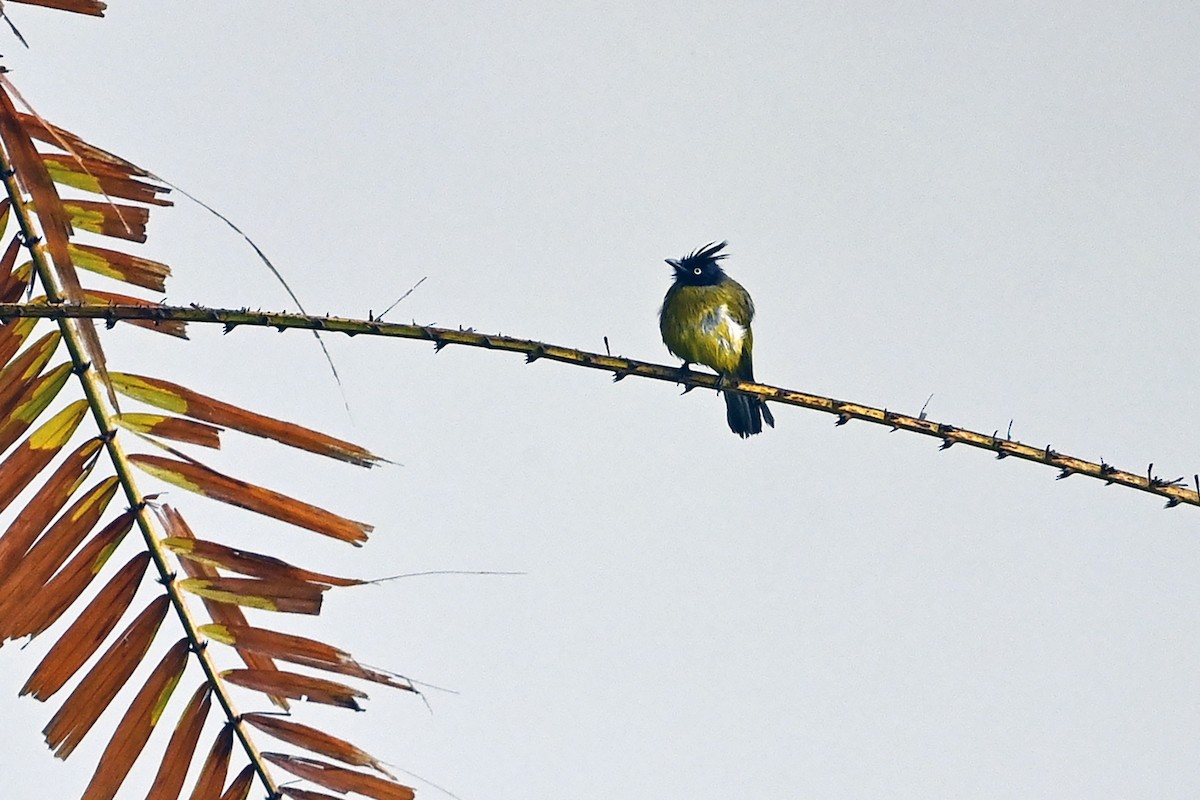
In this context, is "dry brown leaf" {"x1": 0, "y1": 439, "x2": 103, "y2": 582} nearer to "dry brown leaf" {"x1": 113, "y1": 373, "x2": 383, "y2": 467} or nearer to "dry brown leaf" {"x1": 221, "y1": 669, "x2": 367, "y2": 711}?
"dry brown leaf" {"x1": 113, "y1": 373, "x2": 383, "y2": 467}

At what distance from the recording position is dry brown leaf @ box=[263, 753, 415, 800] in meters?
1.66

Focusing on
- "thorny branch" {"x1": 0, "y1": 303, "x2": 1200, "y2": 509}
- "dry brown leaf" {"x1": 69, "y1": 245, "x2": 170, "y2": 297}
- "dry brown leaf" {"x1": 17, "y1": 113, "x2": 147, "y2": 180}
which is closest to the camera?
"thorny branch" {"x1": 0, "y1": 303, "x2": 1200, "y2": 509}

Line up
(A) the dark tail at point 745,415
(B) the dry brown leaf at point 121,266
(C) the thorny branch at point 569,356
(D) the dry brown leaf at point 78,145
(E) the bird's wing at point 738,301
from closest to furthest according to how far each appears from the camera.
Result: (C) the thorny branch at point 569,356, (D) the dry brown leaf at point 78,145, (B) the dry brown leaf at point 121,266, (E) the bird's wing at point 738,301, (A) the dark tail at point 745,415

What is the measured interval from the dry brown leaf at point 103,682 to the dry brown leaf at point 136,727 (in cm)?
3

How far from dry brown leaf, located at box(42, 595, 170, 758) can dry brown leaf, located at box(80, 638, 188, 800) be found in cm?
3

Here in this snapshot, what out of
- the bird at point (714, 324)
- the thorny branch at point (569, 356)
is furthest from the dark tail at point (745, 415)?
the thorny branch at point (569, 356)

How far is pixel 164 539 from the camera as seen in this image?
1728mm

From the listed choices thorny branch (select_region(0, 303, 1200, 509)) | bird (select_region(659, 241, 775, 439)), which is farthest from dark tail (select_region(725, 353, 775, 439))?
thorny branch (select_region(0, 303, 1200, 509))

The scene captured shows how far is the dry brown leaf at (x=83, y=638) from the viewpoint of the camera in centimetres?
166

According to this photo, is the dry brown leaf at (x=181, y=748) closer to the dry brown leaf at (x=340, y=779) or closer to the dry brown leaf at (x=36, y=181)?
the dry brown leaf at (x=340, y=779)

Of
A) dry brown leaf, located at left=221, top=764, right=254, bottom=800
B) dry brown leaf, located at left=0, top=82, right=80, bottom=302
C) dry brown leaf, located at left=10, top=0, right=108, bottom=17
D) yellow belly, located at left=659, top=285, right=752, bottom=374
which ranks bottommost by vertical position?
dry brown leaf, located at left=221, top=764, right=254, bottom=800

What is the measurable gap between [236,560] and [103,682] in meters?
0.21

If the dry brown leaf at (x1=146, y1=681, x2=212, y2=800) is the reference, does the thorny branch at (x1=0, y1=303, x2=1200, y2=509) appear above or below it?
above

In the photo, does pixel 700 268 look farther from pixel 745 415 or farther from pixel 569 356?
pixel 569 356
